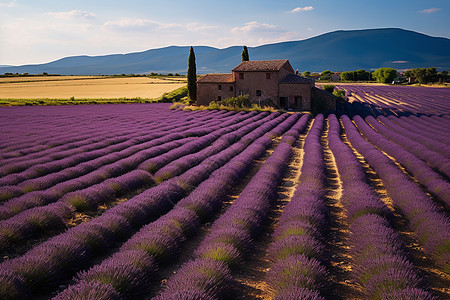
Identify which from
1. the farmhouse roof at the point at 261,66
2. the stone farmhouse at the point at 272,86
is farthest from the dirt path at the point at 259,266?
the farmhouse roof at the point at 261,66

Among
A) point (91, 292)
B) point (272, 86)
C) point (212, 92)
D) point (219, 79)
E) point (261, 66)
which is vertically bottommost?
point (91, 292)

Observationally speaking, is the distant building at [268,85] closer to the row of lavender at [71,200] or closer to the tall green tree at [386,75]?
the row of lavender at [71,200]

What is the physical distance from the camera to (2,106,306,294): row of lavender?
116 inches

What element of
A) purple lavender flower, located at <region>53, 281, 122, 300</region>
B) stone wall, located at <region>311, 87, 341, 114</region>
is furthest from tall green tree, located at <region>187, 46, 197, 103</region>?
purple lavender flower, located at <region>53, 281, 122, 300</region>

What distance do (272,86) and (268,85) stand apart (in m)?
0.37

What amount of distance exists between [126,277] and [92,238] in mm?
1192

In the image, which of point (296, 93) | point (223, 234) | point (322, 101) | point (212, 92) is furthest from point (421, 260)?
point (212, 92)

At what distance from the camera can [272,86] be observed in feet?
86.6

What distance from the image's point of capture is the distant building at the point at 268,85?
25938mm

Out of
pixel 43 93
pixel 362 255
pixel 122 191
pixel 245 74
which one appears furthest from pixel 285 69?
pixel 43 93

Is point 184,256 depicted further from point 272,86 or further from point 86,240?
point 272,86

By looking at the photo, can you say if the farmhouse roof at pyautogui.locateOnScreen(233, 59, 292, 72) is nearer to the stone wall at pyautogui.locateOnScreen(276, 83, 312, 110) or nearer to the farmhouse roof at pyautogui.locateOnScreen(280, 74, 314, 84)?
the farmhouse roof at pyautogui.locateOnScreen(280, 74, 314, 84)

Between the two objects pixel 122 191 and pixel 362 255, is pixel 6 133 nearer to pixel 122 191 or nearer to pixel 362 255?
pixel 122 191

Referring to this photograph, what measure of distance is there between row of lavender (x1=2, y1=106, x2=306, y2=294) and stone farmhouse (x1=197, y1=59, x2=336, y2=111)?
2136 centimetres
